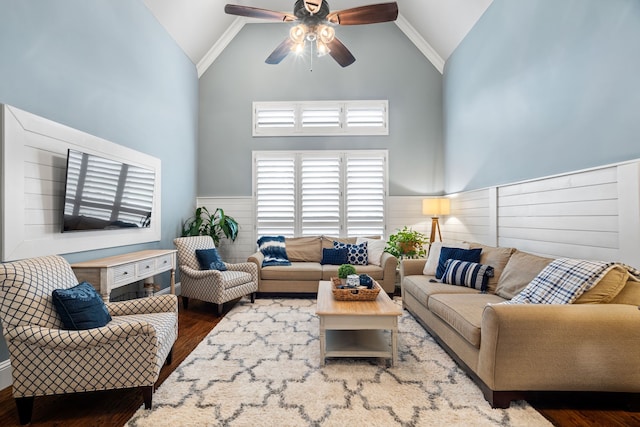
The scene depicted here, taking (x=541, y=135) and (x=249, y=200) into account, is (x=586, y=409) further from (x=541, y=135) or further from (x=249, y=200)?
(x=249, y=200)

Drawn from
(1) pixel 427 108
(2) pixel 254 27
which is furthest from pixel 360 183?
(2) pixel 254 27

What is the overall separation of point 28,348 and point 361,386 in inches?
78.6

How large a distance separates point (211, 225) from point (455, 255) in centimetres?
370

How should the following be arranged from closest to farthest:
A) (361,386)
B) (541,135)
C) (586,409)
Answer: (586,409)
(361,386)
(541,135)

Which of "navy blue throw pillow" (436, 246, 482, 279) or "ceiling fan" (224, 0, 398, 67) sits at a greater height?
"ceiling fan" (224, 0, 398, 67)

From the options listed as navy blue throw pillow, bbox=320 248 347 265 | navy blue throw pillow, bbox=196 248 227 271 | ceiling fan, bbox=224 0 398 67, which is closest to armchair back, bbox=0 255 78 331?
navy blue throw pillow, bbox=196 248 227 271

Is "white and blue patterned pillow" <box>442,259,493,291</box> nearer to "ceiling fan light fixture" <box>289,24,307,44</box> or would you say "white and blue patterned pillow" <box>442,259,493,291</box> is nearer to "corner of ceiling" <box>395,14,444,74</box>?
"ceiling fan light fixture" <box>289,24,307,44</box>

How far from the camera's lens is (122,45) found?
344 centimetres

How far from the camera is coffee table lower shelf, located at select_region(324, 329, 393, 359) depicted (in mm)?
2445

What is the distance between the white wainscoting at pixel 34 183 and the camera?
2.19m

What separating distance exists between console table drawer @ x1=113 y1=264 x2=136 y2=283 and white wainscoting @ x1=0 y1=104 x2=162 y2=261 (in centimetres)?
44

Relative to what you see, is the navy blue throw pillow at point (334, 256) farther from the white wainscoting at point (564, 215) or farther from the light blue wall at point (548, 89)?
the light blue wall at point (548, 89)

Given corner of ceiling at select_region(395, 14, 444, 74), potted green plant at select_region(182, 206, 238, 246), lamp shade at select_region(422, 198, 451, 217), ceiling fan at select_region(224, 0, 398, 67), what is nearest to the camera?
ceiling fan at select_region(224, 0, 398, 67)

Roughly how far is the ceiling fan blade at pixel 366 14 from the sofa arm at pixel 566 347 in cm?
258
